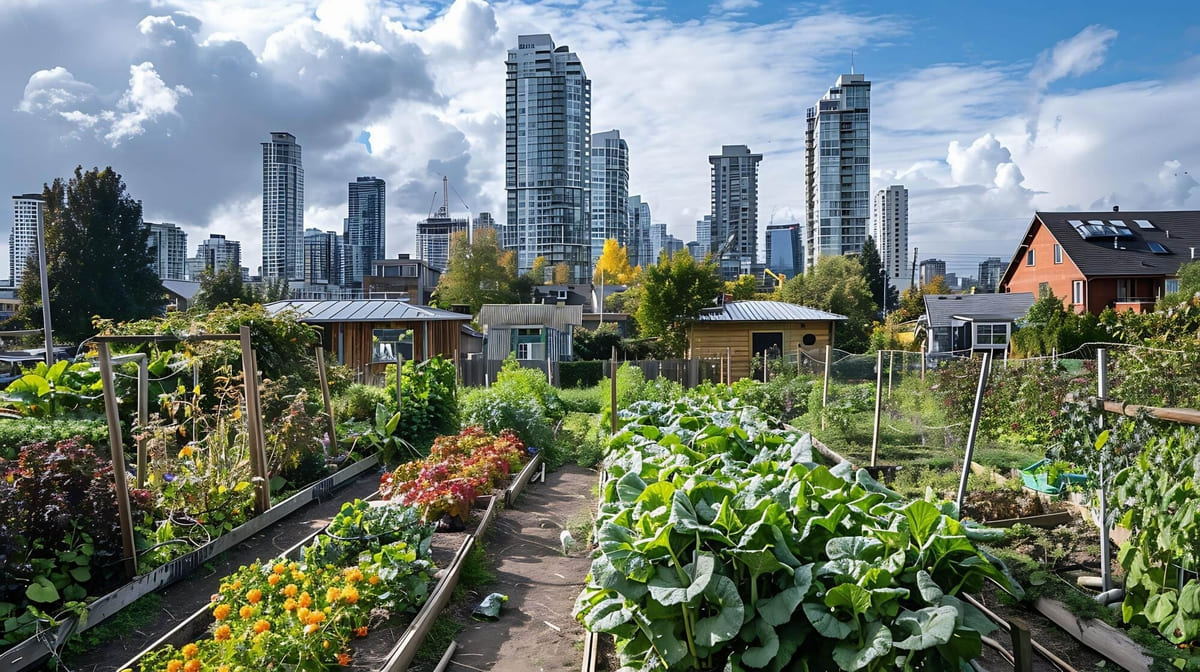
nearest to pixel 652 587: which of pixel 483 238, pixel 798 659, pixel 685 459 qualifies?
pixel 798 659

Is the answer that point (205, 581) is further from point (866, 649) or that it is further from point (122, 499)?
point (866, 649)

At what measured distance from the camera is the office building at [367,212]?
15362 cm

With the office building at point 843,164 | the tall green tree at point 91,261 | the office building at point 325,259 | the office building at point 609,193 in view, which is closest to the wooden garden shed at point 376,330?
the tall green tree at point 91,261

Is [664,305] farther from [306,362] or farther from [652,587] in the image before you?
[652,587]

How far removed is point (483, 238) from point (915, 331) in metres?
28.7

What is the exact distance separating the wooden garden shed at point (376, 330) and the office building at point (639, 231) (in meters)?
96.8

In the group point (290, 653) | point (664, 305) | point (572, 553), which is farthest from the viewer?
point (664, 305)

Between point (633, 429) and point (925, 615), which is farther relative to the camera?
point (633, 429)

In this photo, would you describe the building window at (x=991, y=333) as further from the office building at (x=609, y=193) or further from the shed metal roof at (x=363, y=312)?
the office building at (x=609, y=193)

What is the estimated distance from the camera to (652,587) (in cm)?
331

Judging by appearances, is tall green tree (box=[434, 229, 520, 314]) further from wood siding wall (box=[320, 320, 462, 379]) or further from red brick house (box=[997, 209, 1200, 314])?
red brick house (box=[997, 209, 1200, 314])

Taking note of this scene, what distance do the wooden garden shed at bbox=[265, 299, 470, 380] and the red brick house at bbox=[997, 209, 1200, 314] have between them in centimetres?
2496

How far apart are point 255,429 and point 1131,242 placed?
37542mm

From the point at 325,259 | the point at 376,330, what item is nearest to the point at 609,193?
the point at 325,259
